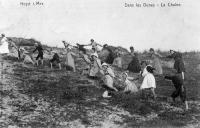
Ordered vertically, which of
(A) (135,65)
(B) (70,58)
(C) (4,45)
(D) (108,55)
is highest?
(C) (4,45)

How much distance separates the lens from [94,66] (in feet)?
64.0

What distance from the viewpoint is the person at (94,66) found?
763 inches

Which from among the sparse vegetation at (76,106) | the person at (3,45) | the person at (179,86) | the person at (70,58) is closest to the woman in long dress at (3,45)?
the person at (3,45)

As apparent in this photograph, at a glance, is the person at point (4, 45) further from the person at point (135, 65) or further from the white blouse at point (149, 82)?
the white blouse at point (149, 82)

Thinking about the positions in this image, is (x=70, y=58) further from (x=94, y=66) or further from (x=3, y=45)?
(x=3, y=45)

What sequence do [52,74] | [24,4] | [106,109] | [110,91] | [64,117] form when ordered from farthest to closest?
[52,74], [24,4], [110,91], [106,109], [64,117]

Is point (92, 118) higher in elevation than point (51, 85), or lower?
lower

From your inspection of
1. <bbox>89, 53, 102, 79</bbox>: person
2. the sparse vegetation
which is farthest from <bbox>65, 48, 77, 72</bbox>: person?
<bbox>89, 53, 102, 79</bbox>: person

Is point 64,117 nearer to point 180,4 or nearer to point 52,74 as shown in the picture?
point 52,74

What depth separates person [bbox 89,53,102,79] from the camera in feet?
63.6

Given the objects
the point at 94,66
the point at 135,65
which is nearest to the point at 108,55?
the point at 135,65

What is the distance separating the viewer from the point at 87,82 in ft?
62.5

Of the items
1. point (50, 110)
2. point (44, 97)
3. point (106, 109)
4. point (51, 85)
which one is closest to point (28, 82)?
point (51, 85)

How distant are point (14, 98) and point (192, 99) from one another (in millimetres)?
8579
